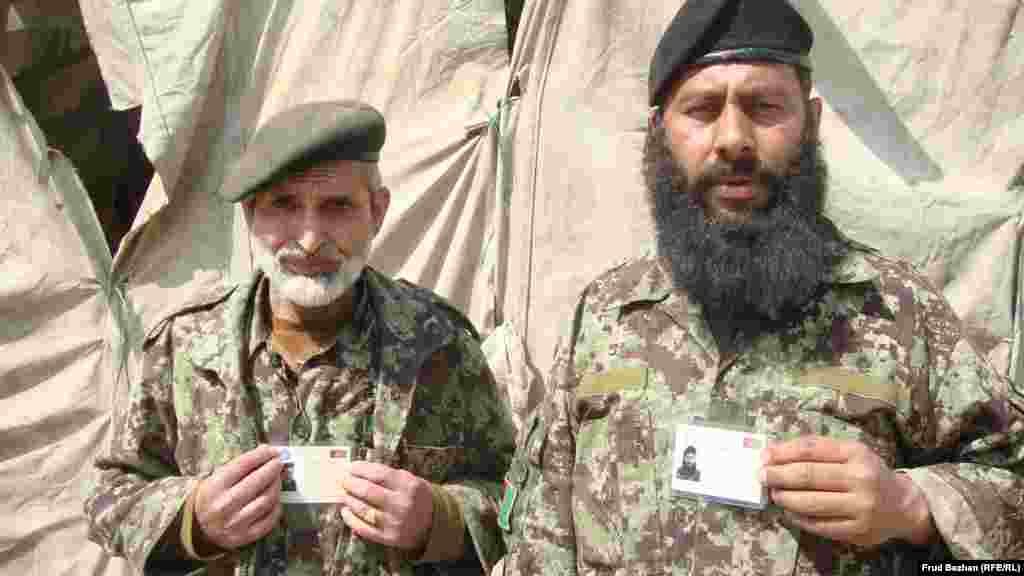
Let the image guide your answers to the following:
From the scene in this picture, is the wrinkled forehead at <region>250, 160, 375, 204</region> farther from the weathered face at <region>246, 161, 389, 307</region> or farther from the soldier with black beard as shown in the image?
the soldier with black beard

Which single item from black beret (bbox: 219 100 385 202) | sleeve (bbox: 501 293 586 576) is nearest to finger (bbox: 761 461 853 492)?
sleeve (bbox: 501 293 586 576)

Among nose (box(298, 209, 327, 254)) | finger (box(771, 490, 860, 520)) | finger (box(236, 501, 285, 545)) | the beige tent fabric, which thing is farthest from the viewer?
the beige tent fabric

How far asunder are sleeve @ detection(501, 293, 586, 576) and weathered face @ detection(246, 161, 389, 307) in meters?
0.44

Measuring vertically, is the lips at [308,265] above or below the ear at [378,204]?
below

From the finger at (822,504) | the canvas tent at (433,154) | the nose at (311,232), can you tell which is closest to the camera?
the finger at (822,504)

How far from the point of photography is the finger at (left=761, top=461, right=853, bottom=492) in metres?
1.84

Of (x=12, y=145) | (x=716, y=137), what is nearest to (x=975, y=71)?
(x=716, y=137)

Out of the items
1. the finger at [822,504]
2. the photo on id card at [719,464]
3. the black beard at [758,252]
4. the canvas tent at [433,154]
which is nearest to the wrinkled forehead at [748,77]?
the black beard at [758,252]

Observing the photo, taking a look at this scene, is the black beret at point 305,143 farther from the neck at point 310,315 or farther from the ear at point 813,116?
the ear at point 813,116

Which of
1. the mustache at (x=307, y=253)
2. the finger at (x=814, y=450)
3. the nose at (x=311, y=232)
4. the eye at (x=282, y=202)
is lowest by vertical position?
the finger at (x=814, y=450)

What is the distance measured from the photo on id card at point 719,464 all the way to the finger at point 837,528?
7cm

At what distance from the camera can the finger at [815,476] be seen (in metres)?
1.84

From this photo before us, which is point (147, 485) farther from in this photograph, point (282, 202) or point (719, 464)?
point (719, 464)

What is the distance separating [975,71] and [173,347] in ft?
7.82
